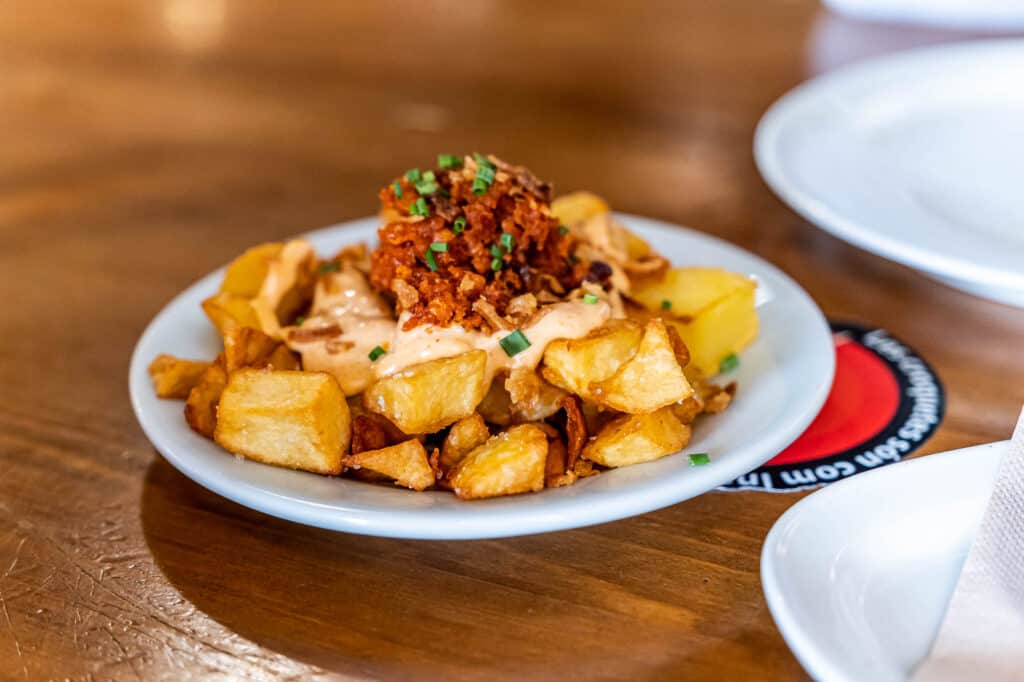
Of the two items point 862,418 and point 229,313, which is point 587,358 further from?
point 229,313

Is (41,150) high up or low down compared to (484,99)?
down

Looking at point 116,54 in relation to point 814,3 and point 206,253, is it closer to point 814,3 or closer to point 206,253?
point 206,253

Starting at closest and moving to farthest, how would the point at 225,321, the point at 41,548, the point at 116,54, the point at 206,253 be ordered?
the point at 41,548 → the point at 225,321 → the point at 206,253 → the point at 116,54


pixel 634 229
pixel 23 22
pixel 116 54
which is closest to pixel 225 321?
pixel 634 229

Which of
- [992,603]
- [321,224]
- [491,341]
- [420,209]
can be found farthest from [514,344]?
[321,224]

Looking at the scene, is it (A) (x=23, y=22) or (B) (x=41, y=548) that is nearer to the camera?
(B) (x=41, y=548)

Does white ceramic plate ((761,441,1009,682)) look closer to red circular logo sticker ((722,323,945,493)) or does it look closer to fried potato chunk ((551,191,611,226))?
red circular logo sticker ((722,323,945,493))
